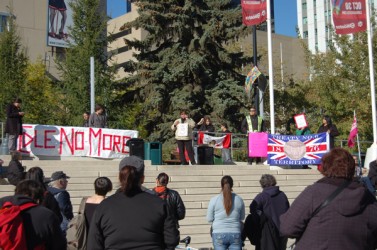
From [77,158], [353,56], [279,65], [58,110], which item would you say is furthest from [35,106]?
[279,65]

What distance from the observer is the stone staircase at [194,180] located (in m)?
13.6

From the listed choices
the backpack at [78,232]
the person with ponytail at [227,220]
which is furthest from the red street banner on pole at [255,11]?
the backpack at [78,232]

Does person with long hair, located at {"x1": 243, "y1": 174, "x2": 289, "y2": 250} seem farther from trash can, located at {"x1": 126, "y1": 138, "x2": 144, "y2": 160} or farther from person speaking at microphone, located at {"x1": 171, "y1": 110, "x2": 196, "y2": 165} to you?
trash can, located at {"x1": 126, "y1": 138, "x2": 144, "y2": 160}

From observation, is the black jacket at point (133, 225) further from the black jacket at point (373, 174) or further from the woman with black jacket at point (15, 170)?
the woman with black jacket at point (15, 170)

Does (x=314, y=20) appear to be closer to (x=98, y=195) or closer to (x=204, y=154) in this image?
(x=204, y=154)

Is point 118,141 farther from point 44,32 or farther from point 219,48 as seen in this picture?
point 44,32

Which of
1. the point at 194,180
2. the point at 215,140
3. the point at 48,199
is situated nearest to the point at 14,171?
the point at 194,180

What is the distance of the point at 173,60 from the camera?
1160 inches

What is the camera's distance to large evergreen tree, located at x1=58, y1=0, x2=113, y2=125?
2850 centimetres

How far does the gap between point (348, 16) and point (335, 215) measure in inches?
699

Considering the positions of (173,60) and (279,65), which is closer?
(173,60)

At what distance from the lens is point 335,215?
154 inches

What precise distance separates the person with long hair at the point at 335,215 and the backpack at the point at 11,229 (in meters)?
1.84

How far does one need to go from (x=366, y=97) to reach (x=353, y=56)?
2.39 meters
